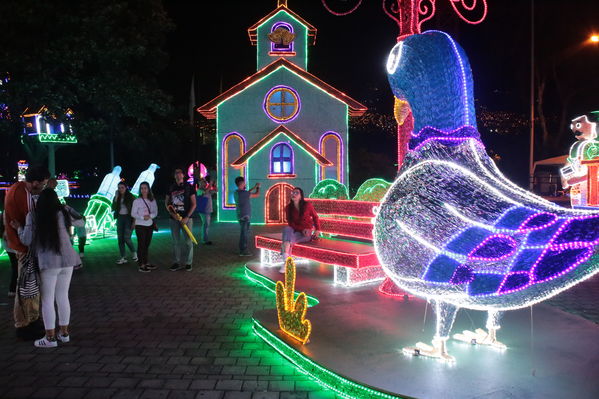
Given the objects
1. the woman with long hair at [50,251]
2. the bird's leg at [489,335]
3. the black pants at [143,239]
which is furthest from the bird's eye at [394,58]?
the black pants at [143,239]

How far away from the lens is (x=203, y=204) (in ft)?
47.5

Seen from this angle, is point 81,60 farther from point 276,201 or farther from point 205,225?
point 276,201

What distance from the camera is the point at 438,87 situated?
433 centimetres

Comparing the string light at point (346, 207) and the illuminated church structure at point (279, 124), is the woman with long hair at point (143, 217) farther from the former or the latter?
the illuminated church structure at point (279, 124)

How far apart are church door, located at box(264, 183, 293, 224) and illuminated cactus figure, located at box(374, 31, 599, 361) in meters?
15.5

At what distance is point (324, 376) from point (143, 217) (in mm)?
6234

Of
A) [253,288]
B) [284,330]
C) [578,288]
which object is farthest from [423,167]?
[578,288]

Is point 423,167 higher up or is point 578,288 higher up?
point 423,167

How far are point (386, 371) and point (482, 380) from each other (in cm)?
76

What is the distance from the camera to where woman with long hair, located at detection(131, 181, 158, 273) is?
9.50 metres

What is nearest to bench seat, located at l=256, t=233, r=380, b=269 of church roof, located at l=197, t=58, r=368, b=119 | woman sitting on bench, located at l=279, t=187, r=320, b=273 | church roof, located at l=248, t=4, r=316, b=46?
woman sitting on bench, located at l=279, t=187, r=320, b=273

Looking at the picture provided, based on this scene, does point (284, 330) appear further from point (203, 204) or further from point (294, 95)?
point (294, 95)

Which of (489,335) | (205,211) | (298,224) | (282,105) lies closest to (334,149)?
Answer: (282,105)

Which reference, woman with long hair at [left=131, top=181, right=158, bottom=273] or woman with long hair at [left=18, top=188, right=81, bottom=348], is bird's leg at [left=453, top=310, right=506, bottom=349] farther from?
woman with long hair at [left=131, top=181, right=158, bottom=273]
